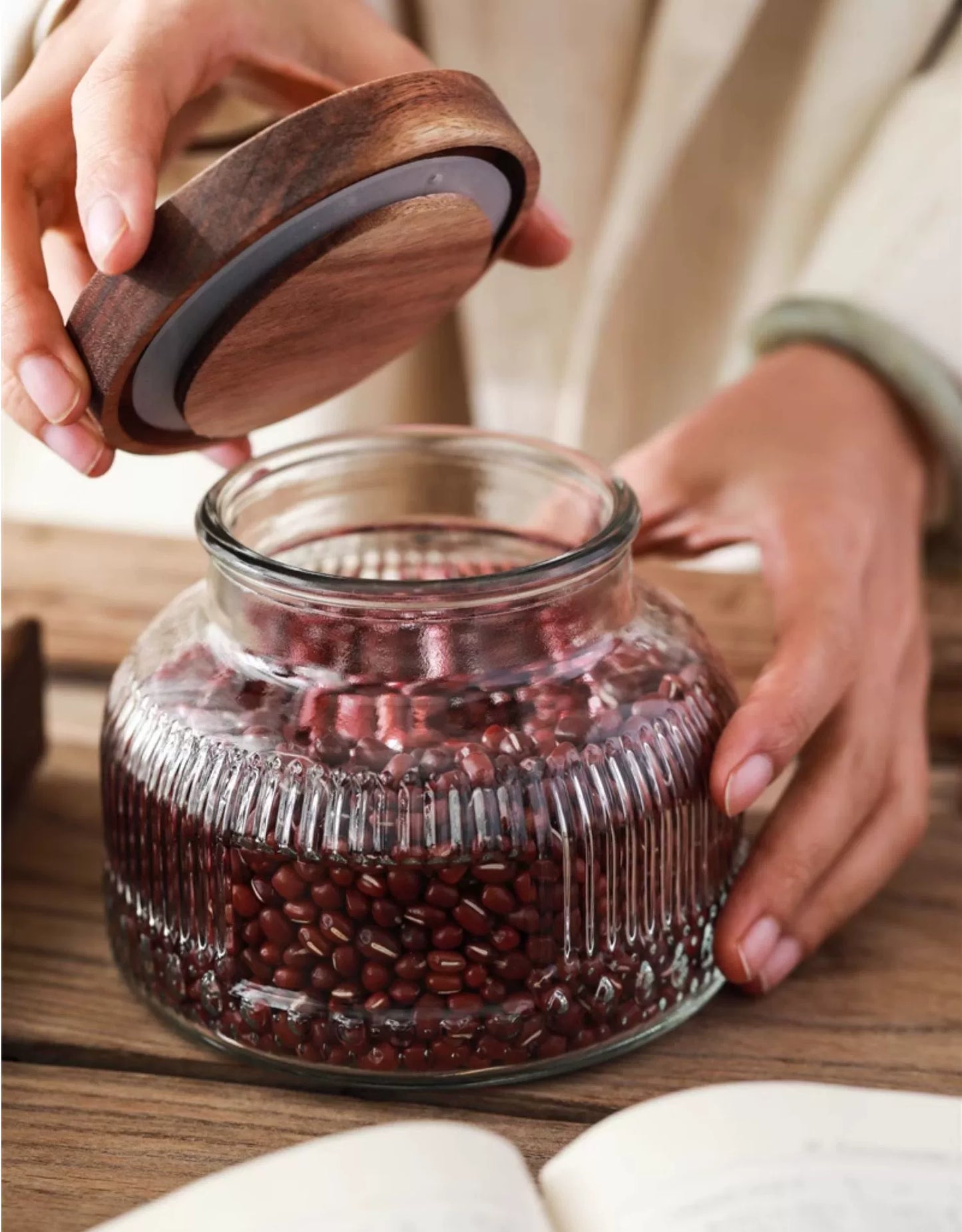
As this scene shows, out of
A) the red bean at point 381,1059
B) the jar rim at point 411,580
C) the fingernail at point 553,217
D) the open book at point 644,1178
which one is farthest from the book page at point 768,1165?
the fingernail at point 553,217

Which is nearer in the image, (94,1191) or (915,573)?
(94,1191)

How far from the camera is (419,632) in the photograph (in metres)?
0.54

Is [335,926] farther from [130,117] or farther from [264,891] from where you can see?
[130,117]

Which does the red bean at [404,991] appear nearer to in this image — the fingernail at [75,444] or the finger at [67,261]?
the fingernail at [75,444]

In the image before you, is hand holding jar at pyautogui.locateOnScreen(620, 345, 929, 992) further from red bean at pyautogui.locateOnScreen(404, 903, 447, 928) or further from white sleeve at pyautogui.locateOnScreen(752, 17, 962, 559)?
red bean at pyautogui.locateOnScreen(404, 903, 447, 928)

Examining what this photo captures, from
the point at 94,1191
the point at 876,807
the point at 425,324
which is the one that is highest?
the point at 425,324

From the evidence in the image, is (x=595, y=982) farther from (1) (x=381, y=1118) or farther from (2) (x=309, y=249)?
(2) (x=309, y=249)

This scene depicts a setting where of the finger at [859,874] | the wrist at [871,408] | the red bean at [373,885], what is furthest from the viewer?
the wrist at [871,408]

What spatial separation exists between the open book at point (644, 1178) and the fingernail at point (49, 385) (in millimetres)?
284

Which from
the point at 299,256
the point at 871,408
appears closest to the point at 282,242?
the point at 299,256

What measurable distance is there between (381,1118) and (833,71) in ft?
2.89

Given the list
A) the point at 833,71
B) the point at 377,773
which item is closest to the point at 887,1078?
the point at 377,773

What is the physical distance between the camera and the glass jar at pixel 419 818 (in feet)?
1.73

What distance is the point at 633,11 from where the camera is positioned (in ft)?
3.54
